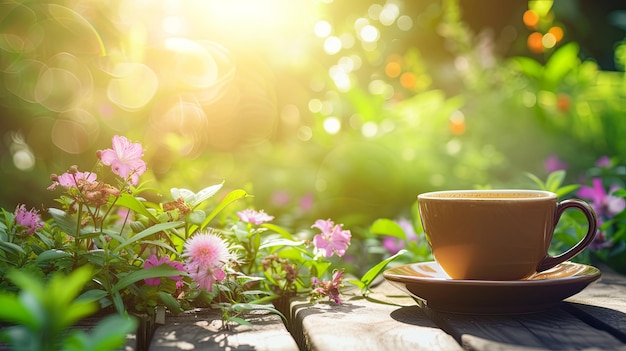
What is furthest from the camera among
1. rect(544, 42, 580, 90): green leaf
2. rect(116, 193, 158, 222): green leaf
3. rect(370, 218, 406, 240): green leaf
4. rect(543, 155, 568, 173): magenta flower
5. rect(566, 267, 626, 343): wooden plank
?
rect(544, 42, 580, 90): green leaf

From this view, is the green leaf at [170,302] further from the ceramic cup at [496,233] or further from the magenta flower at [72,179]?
the ceramic cup at [496,233]

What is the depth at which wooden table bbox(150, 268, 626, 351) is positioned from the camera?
1080mm

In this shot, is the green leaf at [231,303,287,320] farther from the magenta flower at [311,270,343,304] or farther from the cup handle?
the cup handle

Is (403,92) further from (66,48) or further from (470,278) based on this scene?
(470,278)

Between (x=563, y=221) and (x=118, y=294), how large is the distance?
4.41 feet

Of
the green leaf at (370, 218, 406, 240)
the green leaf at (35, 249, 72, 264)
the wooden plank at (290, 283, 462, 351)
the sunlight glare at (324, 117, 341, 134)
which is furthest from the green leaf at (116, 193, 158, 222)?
the sunlight glare at (324, 117, 341, 134)

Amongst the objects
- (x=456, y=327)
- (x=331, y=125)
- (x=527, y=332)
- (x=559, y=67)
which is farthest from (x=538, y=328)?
(x=559, y=67)

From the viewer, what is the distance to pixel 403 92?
5.56m

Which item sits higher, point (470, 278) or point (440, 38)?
point (440, 38)

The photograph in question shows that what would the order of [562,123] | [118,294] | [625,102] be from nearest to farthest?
1. [118,294]
2. [625,102]
3. [562,123]

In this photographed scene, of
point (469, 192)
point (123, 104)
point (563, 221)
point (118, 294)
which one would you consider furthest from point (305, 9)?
point (118, 294)

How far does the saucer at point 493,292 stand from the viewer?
1.19m

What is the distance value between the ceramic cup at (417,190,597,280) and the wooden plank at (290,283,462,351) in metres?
0.15

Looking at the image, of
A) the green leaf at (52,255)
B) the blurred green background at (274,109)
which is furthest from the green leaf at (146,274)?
the blurred green background at (274,109)
